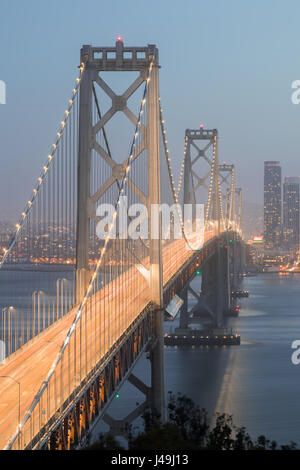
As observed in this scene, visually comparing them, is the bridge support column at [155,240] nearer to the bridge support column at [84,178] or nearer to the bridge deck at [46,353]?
the bridge deck at [46,353]

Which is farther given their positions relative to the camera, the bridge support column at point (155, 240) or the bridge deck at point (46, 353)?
the bridge support column at point (155, 240)

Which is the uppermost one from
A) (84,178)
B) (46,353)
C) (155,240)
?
(84,178)

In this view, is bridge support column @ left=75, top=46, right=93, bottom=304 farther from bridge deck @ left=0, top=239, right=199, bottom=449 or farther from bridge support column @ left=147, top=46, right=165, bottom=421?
bridge support column @ left=147, top=46, right=165, bottom=421

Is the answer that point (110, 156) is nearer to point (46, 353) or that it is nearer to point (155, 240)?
point (155, 240)

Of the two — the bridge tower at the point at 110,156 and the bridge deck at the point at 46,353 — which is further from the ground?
the bridge tower at the point at 110,156

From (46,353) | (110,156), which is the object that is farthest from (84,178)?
(46,353)

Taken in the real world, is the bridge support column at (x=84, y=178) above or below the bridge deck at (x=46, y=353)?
above

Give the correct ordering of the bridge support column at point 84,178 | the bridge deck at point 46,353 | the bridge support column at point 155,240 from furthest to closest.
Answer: the bridge support column at point 155,240 → the bridge support column at point 84,178 → the bridge deck at point 46,353

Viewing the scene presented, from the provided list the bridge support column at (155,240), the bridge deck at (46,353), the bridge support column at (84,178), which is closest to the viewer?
the bridge deck at (46,353)
